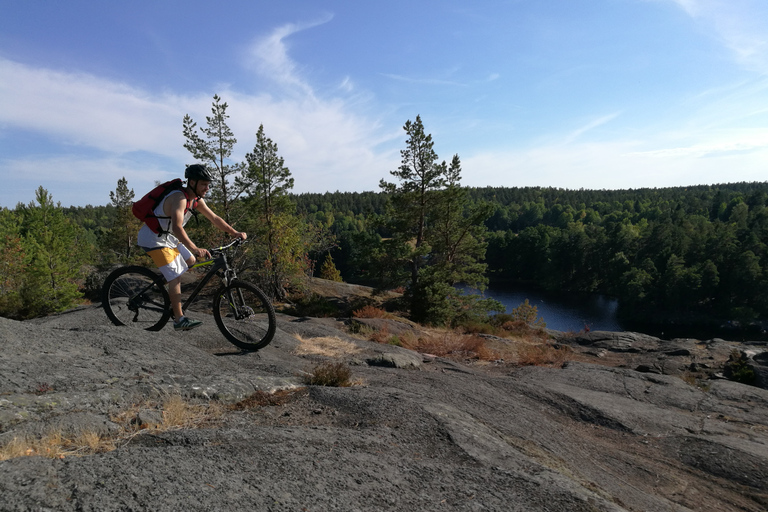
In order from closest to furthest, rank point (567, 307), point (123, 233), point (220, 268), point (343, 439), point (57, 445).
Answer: point (57, 445), point (343, 439), point (220, 268), point (123, 233), point (567, 307)

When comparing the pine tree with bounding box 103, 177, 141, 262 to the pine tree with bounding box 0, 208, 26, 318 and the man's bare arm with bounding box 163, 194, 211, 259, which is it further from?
the man's bare arm with bounding box 163, 194, 211, 259

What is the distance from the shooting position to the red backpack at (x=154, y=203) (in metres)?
5.57

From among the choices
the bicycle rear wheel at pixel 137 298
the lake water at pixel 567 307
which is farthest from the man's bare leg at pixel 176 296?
the lake water at pixel 567 307

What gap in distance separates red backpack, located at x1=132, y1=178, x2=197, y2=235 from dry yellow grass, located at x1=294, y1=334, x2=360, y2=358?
12.7ft

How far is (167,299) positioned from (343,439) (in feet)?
13.0

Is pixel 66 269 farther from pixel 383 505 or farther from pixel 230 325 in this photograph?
pixel 383 505

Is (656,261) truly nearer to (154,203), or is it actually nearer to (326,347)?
(326,347)

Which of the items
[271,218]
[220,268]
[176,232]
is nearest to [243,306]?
[220,268]

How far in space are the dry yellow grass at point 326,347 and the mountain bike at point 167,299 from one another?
61.9 inches

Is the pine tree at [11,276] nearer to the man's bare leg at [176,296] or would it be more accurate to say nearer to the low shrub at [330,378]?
the man's bare leg at [176,296]

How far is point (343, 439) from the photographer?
12.9ft

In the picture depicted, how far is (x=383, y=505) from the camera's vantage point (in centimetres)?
292

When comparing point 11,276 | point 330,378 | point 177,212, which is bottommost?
point 330,378

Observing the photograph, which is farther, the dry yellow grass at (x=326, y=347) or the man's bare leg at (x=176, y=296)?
the dry yellow grass at (x=326, y=347)
